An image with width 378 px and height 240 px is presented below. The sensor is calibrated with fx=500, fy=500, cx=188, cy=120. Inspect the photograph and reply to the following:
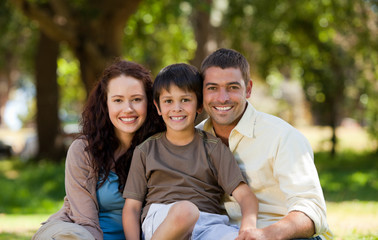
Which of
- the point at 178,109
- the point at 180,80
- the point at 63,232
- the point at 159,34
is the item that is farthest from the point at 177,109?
the point at 159,34

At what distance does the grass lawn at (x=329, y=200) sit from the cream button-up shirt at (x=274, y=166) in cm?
173

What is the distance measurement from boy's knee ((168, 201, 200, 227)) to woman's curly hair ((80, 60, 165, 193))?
2.46ft

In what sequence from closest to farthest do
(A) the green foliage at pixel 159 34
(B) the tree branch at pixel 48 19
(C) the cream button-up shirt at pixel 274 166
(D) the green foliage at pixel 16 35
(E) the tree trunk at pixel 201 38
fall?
(C) the cream button-up shirt at pixel 274 166, (B) the tree branch at pixel 48 19, (E) the tree trunk at pixel 201 38, (D) the green foliage at pixel 16 35, (A) the green foliage at pixel 159 34

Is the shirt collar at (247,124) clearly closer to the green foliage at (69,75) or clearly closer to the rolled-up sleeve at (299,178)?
the rolled-up sleeve at (299,178)

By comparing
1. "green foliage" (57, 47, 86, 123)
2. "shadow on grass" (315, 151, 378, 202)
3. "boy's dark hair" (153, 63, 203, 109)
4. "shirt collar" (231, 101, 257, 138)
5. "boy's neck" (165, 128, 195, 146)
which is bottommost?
"shadow on grass" (315, 151, 378, 202)

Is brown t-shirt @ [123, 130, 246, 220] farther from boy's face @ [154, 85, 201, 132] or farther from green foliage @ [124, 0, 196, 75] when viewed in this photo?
green foliage @ [124, 0, 196, 75]

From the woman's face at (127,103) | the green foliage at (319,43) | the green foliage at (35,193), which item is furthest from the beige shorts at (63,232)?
the green foliage at (319,43)

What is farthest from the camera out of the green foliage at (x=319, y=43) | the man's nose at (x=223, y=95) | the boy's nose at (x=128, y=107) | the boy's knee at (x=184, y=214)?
the green foliage at (x=319, y=43)

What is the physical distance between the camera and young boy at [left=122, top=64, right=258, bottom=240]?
3.24 m

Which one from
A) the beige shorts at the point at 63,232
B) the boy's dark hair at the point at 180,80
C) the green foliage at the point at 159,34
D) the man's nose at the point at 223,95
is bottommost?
the beige shorts at the point at 63,232

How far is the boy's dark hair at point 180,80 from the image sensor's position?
136 inches

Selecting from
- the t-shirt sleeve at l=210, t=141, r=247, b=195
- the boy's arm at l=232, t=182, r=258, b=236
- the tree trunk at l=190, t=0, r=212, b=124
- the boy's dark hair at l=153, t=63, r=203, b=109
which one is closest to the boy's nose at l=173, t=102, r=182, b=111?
the boy's dark hair at l=153, t=63, r=203, b=109

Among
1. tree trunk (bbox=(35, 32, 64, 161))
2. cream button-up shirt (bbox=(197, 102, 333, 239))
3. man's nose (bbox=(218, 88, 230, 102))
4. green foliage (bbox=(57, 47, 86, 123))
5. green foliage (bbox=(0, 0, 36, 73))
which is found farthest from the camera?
green foliage (bbox=(57, 47, 86, 123))

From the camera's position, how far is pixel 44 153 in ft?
A: 52.1
